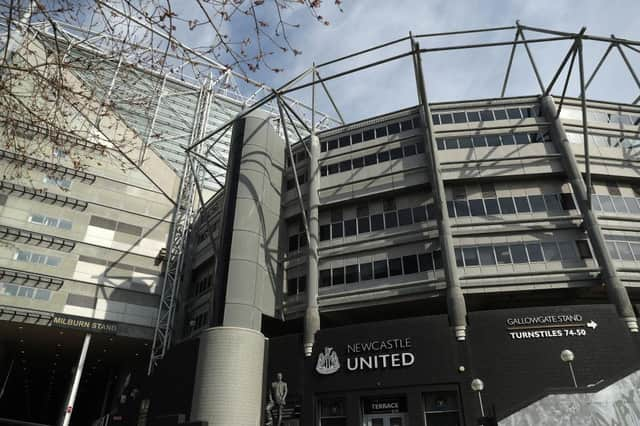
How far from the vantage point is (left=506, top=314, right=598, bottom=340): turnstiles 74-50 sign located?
26188 millimetres

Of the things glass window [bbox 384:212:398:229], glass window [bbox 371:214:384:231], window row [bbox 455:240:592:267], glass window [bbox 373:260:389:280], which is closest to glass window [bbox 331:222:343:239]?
glass window [bbox 371:214:384:231]

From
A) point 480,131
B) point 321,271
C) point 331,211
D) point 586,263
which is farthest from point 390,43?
point 586,263

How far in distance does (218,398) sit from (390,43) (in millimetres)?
27573

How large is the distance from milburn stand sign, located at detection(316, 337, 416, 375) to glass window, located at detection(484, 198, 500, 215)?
12.4 metres

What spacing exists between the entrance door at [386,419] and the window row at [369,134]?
23.4 meters

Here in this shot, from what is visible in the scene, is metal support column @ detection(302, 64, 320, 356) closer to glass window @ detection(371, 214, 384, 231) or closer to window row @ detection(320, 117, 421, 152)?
window row @ detection(320, 117, 421, 152)

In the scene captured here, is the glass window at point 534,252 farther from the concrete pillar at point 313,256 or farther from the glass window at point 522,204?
the concrete pillar at point 313,256

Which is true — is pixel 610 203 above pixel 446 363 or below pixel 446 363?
above

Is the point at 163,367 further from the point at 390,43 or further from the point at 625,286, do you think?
the point at 625,286

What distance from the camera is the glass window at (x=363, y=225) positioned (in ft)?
119

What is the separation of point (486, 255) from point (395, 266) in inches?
265

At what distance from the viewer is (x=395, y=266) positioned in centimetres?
3338

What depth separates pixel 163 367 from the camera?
35.7 meters

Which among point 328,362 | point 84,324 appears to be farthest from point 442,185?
point 84,324
